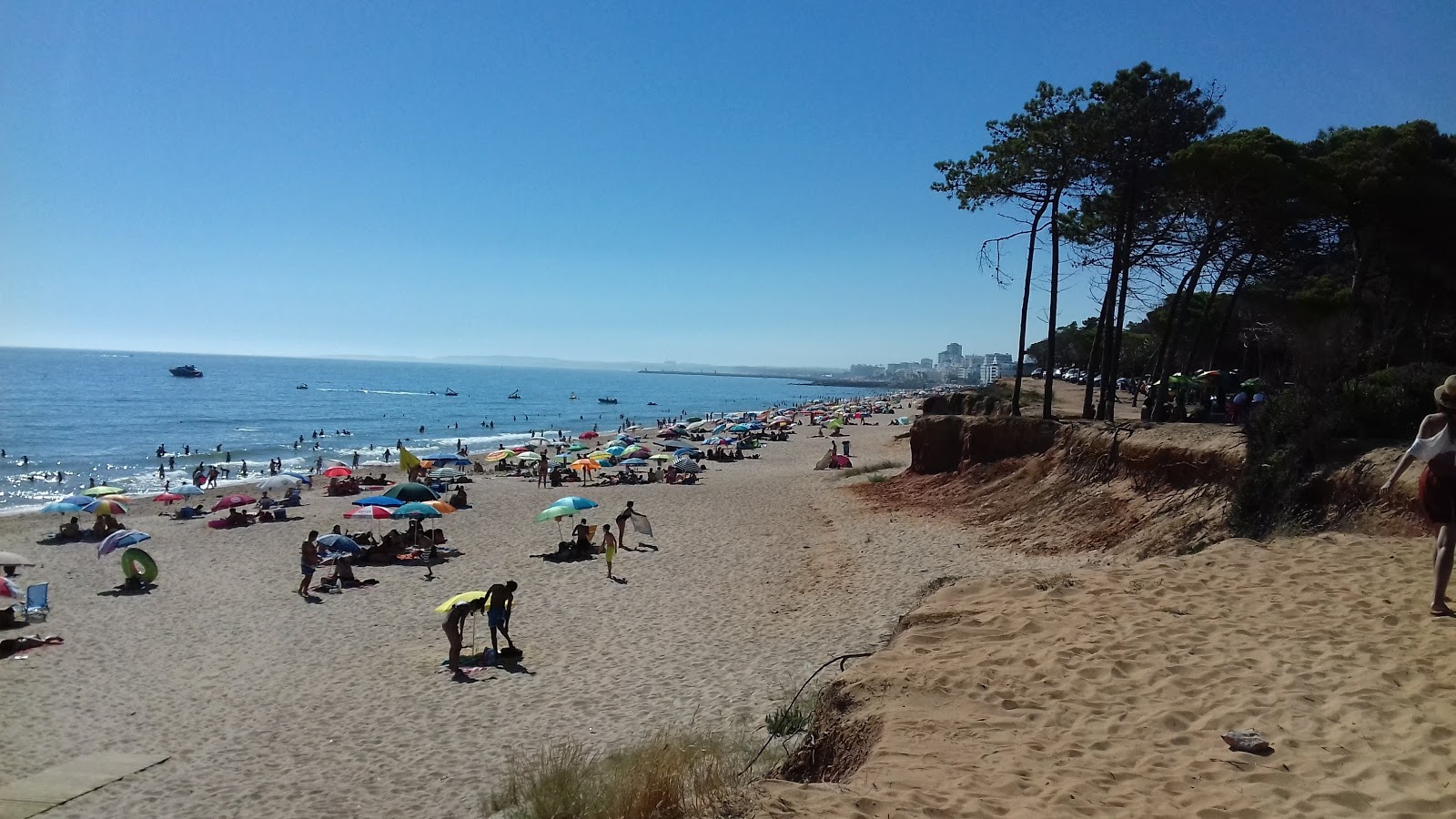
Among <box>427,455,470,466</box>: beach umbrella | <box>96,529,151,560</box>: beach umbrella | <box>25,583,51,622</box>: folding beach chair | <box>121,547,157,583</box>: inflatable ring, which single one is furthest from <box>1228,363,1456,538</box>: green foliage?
<box>427,455,470,466</box>: beach umbrella

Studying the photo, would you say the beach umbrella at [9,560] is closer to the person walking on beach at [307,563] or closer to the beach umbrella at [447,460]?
the person walking on beach at [307,563]

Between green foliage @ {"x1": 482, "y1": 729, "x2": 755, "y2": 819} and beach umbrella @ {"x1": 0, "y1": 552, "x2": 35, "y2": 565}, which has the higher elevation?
green foliage @ {"x1": 482, "y1": 729, "x2": 755, "y2": 819}

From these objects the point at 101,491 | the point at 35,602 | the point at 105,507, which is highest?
the point at 105,507

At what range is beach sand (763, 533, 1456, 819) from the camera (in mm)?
3992

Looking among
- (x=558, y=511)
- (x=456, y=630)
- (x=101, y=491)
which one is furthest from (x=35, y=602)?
(x=101, y=491)

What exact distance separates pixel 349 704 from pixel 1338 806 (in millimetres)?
9761

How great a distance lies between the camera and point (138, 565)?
53.1ft

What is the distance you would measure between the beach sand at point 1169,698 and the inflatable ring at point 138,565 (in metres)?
16.4

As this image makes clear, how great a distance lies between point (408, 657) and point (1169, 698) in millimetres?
9933

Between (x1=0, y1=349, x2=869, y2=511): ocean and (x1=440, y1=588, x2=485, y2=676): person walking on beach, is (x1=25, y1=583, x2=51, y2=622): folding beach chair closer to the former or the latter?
(x1=440, y1=588, x2=485, y2=676): person walking on beach

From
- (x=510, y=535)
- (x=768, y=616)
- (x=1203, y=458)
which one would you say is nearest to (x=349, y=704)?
(x=768, y=616)

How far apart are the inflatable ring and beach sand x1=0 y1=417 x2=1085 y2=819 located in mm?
555

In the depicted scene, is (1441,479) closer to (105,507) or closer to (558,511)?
(558,511)

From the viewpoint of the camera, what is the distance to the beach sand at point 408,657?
7.79 m
